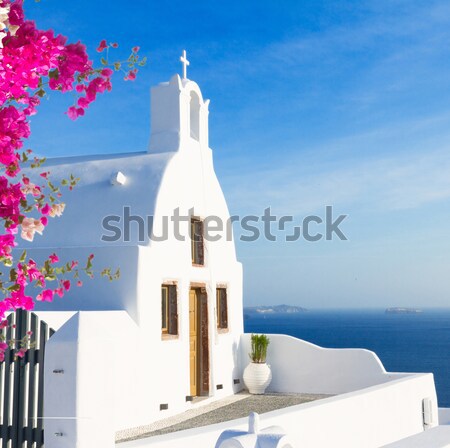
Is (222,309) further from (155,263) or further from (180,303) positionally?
(155,263)

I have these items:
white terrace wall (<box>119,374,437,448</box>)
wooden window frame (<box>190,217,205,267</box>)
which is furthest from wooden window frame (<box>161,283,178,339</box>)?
white terrace wall (<box>119,374,437,448</box>)

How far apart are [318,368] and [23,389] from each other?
26.4ft

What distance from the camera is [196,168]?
1371 cm

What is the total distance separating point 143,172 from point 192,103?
2.50 meters

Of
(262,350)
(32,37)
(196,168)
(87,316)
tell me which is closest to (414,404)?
(262,350)

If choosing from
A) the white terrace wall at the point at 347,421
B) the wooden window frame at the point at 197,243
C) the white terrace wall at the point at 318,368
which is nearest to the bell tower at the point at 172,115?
the wooden window frame at the point at 197,243

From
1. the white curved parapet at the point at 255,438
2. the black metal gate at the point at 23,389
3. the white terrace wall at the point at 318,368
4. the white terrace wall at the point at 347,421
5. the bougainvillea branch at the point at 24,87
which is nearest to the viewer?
the bougainvillea branch at the point at 24,87

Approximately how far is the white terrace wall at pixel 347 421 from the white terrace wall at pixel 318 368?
5.74 feet

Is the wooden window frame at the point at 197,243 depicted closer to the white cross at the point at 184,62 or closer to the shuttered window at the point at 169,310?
the shuttered window at the point at 169,310

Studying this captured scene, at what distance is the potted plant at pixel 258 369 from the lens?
13.8 m

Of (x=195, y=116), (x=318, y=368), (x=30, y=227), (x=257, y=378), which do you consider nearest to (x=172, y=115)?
(x=195, y=116)

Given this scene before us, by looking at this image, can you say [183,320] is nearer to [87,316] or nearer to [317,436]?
[317,436]

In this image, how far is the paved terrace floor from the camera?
1008 cm

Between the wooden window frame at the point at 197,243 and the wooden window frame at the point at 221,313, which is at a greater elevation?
the wooden window frame at the point at 197,243
